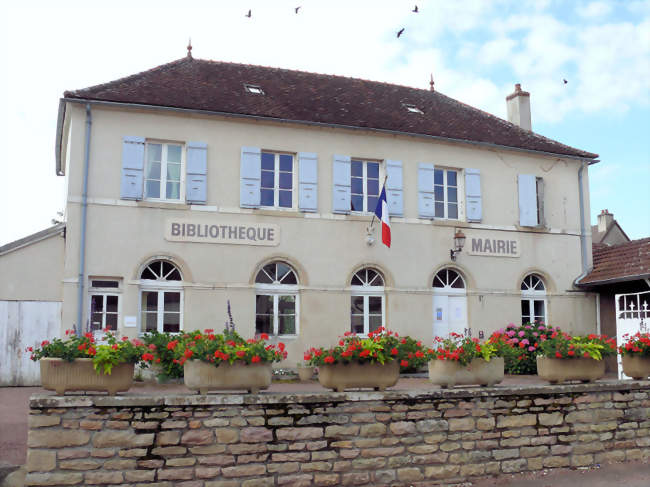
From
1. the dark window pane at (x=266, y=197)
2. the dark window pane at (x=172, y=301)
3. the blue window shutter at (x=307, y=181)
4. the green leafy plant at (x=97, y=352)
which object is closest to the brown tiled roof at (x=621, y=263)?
the blue window shutter at (x=307, y=181)

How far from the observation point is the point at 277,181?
14.0 meters

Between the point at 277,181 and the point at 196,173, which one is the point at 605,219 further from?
the point at 196,173

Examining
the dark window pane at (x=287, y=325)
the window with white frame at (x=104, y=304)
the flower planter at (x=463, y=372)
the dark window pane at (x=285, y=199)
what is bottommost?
the flower planter at (x=463, y=372)

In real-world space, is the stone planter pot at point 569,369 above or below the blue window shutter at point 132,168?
below

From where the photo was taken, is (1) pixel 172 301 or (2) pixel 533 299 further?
(2) pixel 533 299

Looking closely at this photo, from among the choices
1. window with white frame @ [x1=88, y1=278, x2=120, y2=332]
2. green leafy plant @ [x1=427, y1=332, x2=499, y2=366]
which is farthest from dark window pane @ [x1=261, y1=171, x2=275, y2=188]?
green leafy plant @ [x1=427, y1=332, x2=499, y2=366]

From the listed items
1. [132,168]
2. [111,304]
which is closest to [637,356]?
[111,304]

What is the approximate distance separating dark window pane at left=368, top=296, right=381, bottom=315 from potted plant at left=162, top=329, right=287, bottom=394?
26.6ft

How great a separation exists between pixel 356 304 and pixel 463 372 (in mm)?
7210

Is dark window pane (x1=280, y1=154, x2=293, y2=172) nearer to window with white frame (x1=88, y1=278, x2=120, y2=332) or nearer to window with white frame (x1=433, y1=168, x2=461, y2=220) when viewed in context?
window with white frame (x1=433, y1=168, x2=461, y2=220)

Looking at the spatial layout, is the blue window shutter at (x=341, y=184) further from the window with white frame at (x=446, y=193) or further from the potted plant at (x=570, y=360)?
the potted plant at (x=570, y=360)

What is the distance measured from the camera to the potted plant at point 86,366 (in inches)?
234

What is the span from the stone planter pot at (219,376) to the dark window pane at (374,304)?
27.0 ft

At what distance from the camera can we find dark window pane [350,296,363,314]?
1416 cm
